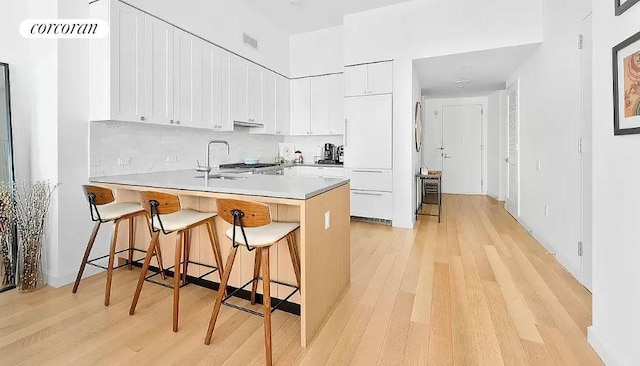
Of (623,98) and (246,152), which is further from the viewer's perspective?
(246,152)

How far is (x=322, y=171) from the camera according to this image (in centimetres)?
520

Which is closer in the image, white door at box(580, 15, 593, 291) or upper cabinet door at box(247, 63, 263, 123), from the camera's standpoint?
white door at box(580, 15, 593, 291)

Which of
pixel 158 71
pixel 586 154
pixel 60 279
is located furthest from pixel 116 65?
pixel 586 154

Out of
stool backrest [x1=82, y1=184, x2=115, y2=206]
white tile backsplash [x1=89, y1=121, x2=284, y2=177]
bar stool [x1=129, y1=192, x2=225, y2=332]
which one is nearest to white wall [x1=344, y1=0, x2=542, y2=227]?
white tile backsplash [x1=89, y1=121, x2=284, y2=177]

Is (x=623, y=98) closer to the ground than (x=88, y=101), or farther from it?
closer to the ground

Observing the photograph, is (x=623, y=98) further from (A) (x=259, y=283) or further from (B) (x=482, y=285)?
(A) (x=259, y=283)

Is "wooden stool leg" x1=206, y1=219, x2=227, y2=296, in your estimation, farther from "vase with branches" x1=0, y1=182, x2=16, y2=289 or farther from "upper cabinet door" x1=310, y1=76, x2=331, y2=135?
"upper cabinet door" x1=310, y1=76, x2=331, y2=135

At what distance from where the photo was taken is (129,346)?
181 cm

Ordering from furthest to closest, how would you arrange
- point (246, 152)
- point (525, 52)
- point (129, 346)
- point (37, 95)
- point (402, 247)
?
1. point (246, 152)
2. point (525, 52)
3. point (402, 247)
4. point (37, 95)
5. point (129, 346)

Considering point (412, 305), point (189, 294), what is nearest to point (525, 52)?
point (412, 305)

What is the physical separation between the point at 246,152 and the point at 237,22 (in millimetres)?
1831

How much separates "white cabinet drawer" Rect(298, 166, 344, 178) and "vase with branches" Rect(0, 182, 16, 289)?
344 cm

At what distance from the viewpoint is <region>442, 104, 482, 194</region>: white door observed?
304 inches

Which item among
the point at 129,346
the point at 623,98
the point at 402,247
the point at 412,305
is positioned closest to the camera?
the point at 623,98
